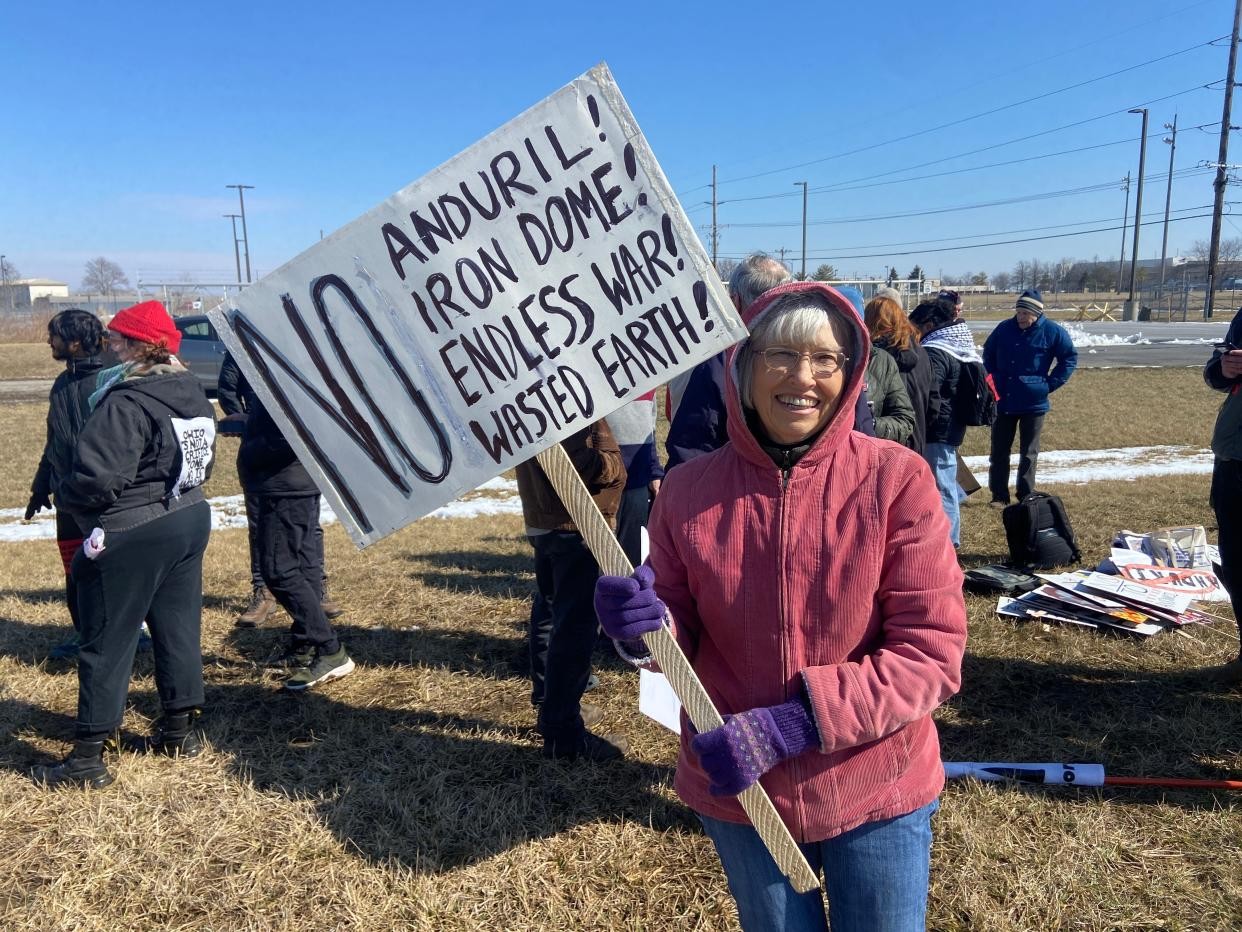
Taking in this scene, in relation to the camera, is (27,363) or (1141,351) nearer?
(1141,351)

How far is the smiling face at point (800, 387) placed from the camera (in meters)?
1.54

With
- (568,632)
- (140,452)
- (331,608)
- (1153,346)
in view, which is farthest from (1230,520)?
(1153,346)

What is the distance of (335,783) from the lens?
315 cm

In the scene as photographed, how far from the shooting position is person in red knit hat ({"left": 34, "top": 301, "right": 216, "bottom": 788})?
301 cm

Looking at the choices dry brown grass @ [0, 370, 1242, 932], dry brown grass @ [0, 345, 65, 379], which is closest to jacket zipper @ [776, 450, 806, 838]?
dry brown grass @ [0, 370, 1242, 932]

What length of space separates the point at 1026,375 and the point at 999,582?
112 inches

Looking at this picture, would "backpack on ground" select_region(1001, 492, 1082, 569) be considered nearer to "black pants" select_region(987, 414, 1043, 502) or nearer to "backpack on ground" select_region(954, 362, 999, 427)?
"backpack on ground" select_region(954, 362, 999, 427)

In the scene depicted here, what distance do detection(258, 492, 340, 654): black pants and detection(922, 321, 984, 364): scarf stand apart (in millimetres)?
4112

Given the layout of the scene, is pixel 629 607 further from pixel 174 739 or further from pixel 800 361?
pixel 174 739

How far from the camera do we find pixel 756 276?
320 cm

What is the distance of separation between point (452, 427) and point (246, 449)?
2.49 meters

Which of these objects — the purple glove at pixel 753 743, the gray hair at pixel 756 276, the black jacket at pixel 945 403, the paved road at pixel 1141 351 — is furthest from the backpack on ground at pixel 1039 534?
the paved road at pixel 1141 351

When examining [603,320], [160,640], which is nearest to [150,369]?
[160,640]

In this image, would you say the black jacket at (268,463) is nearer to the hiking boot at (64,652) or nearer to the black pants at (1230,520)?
the hiking boot at (64,652)
